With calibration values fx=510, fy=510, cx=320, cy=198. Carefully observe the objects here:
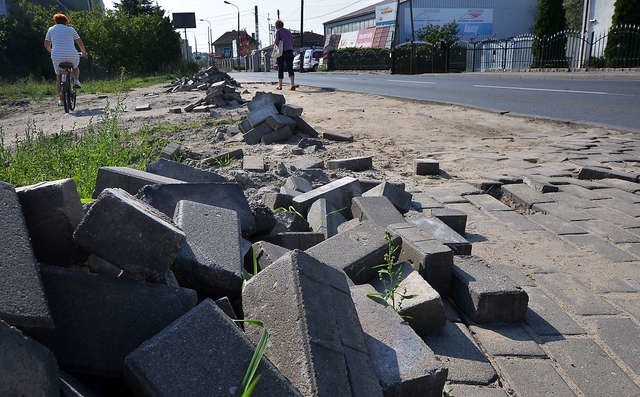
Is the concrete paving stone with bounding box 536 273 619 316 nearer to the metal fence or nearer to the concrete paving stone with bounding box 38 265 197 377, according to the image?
the concrete paving stone with bounding box 38 265 197 377

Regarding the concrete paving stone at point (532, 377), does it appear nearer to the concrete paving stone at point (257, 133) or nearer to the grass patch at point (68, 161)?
the grass patch at point (68, 161)

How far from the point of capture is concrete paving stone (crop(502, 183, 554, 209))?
14.2 ft

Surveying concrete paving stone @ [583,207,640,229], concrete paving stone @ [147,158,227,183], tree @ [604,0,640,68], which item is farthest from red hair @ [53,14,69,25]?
tree @ [604,0,640,68]

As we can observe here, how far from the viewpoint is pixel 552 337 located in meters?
2.38

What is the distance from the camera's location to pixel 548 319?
2527 mm

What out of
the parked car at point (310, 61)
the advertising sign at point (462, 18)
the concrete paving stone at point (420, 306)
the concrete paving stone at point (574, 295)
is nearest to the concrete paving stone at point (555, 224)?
the concrete paving stone at point (574, 295)

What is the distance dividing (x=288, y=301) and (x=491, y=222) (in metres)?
2.66

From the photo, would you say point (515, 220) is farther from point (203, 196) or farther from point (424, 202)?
point (203, 196)

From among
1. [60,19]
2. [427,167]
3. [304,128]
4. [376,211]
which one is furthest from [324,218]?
[60,19]

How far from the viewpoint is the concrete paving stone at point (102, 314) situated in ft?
5.25

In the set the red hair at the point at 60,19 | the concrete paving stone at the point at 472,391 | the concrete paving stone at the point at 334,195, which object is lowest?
the concrete paving stone at the point at 472,391

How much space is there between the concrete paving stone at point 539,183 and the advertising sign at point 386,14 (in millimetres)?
52872

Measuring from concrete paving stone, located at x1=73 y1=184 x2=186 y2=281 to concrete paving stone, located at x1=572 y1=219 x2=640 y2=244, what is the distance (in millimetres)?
3082

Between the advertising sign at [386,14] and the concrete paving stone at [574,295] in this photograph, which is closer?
the concrete paving stone at [574,295]
